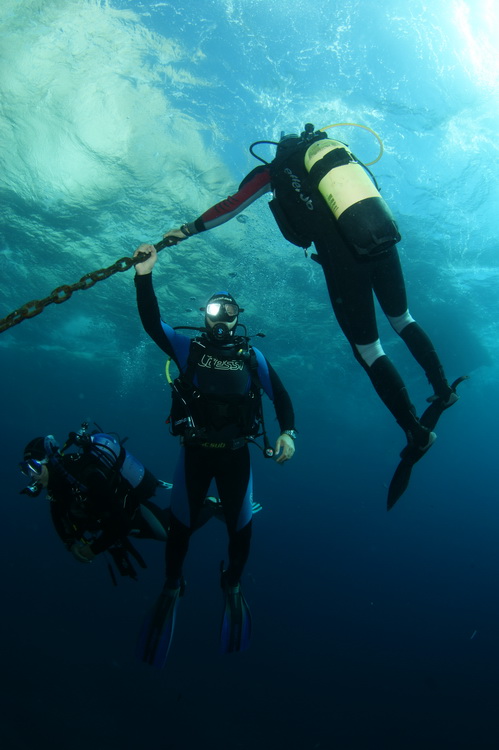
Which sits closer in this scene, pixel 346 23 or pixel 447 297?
pixel 346 23

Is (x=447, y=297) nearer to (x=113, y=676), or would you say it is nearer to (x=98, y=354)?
(x=113, y=676)

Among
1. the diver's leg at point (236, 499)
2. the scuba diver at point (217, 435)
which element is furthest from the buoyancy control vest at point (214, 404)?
the diver's leg at point (236, 499)

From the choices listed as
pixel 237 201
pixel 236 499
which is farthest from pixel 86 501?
pixel 237 201

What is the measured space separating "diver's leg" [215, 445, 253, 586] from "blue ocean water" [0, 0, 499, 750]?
690 cm

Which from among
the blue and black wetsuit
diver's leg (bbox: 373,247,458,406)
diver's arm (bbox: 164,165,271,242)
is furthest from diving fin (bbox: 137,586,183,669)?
diver's arm (bbox: 164,165,271,242)

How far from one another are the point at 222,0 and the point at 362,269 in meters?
8.64

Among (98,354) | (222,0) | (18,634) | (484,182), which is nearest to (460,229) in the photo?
(484,182)

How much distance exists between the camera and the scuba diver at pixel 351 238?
2.52m

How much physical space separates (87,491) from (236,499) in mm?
1760

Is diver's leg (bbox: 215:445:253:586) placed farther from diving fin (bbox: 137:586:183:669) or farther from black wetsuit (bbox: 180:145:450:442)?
black wetsuit (bbox: 180:145:450:442)

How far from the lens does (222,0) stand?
7832 millimetres

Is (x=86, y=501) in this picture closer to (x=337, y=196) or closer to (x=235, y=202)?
(x=235, y=202)

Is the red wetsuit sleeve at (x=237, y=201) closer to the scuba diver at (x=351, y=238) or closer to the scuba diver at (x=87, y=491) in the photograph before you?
the scuba diver at (x=351, y=238)

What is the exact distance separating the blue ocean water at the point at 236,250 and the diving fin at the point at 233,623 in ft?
19.7
